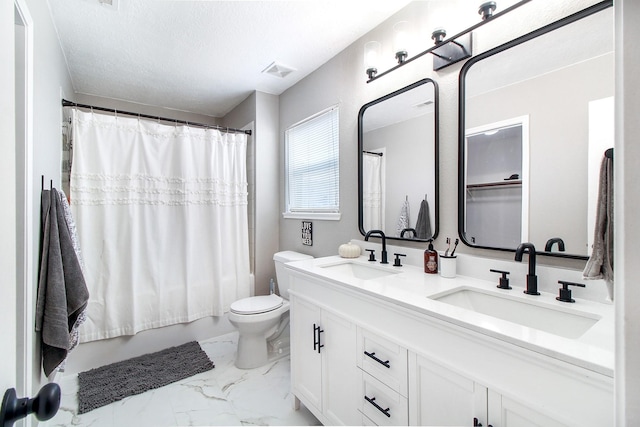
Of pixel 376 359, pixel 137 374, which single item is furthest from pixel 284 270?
pixel 376 359

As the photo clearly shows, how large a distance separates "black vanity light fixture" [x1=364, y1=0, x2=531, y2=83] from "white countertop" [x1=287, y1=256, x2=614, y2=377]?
1.06 metres

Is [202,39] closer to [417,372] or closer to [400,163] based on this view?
[400,163]

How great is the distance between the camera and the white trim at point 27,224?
1061mm

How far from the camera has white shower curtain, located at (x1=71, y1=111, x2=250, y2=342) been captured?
216cm

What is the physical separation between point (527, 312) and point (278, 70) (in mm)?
2305

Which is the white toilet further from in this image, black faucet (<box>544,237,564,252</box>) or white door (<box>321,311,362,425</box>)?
black faucet (<box>544,237,564,252</box>)

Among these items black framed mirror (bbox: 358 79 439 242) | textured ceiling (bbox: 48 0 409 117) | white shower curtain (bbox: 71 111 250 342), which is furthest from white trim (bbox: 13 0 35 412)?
black framed mirror (bbox: 358 79 439 242)

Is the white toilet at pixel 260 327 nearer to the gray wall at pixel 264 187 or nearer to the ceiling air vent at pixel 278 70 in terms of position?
the gray wall at pixel 264 187

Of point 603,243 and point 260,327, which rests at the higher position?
point 603,243

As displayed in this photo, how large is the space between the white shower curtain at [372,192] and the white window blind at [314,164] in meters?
0.30

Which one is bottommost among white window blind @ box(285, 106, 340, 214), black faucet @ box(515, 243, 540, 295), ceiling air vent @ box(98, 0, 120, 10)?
black faucet @ box(515, 243, 540, 295)

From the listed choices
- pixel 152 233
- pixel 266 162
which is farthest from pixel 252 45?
pixel 152 233

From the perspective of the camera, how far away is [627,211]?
0.39 metres

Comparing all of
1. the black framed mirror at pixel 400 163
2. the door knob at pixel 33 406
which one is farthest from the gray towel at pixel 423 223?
the door knob at pixel 33 406
